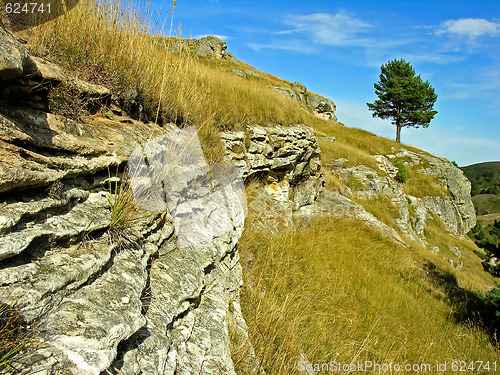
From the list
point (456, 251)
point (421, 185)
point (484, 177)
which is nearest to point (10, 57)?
point (456, 251)

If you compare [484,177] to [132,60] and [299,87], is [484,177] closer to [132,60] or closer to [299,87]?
[299,87]

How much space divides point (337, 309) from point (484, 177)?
619 feet

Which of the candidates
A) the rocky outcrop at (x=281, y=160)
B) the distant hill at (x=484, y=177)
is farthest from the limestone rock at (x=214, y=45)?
the distant hill at (x=484, y=177)

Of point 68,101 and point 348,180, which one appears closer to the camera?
point 68,101

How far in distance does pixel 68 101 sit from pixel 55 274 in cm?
169

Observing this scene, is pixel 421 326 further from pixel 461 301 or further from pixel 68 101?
pixel 68 101

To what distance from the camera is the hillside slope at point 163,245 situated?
158cm

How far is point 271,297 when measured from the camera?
3674mm

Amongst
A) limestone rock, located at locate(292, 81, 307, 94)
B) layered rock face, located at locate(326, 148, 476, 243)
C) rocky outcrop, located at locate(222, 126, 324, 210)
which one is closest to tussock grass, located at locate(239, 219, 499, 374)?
rocky outcrop, located at locate(222, 126, 324, 210)

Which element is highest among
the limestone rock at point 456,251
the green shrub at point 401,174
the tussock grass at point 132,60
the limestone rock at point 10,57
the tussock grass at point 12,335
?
the green shrub at point 401,174

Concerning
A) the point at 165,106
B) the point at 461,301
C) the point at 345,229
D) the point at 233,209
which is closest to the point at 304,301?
the point at 233,209

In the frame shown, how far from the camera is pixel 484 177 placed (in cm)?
14862

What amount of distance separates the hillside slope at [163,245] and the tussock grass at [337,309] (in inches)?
1.2

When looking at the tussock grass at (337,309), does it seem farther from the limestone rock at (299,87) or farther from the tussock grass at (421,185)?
the limestone rock at (299,87)
